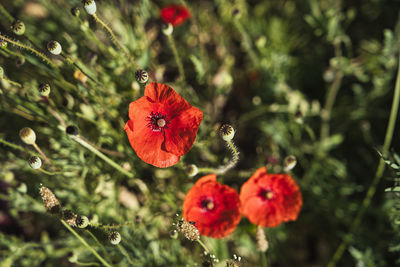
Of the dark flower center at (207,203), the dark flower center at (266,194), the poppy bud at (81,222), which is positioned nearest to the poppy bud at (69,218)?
the poppy bud at (81,222)

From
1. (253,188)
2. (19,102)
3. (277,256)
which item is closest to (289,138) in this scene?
(253,188)

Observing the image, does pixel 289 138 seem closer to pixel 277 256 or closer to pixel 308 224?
pixel 308 224

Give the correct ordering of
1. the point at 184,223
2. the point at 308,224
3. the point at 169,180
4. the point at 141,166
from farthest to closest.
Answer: the point at 308,224, the point at 169,180, the point at 141,166, the point at 184,223

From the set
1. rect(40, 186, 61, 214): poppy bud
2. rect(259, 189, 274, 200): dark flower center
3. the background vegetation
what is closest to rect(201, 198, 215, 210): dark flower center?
the background vegetation

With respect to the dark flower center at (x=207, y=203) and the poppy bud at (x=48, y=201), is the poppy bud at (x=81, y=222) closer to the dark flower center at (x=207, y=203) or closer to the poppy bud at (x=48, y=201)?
the poppy bud at (x=48, y=201)

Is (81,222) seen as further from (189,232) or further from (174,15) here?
(174,15)

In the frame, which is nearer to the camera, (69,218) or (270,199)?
(69,218)

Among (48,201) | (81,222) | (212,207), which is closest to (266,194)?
(212,207)

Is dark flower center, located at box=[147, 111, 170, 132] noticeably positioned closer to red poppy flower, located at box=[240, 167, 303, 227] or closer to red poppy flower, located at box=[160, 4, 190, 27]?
red poppy flower, located at box=[240, 167, 303, 227]
